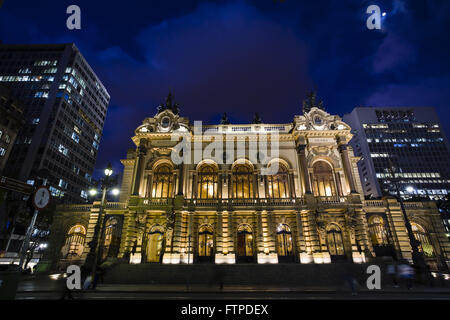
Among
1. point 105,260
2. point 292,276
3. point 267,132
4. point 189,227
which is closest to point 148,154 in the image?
point 189,227

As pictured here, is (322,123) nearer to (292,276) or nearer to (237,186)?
(237,186)

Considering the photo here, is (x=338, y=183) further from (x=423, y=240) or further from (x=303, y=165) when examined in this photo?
(x=423, y=240)

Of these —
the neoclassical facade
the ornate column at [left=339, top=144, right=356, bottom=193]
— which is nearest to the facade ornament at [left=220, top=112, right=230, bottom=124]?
the neoclassical facade

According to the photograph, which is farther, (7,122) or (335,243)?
(7,122)

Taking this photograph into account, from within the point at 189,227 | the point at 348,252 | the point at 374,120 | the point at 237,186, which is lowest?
the point at 348,252

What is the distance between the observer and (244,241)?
2627 centimetres

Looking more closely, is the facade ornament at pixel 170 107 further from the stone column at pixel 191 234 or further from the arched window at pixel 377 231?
the arched window at pixel 377 231

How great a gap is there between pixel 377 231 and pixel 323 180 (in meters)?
8.21

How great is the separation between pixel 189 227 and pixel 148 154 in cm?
1132

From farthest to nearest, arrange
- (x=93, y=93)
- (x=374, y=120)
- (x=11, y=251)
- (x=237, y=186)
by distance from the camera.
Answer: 1. (x=374, y=120)
2. (x=93, y=93)
3. (x=11, y=251)
4. (x=237, y=186)

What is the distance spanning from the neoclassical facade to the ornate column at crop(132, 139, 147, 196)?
0.42ft

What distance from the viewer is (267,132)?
30469 mm

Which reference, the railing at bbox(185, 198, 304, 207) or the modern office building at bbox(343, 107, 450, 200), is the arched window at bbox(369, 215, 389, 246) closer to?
the railing at bbox(185, 198, 304, 207)

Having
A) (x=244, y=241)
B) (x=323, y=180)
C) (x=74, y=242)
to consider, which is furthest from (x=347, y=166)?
(x=74, y=242)
